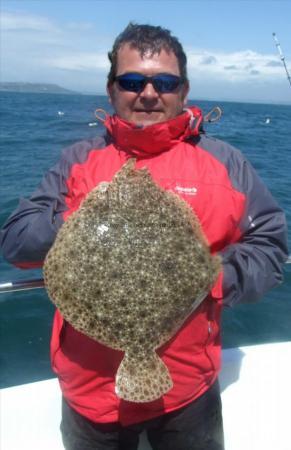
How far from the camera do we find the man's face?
8.07 feet

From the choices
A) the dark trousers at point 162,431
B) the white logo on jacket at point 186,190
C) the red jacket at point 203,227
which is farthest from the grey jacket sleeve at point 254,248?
the dark trousers at point 162,431

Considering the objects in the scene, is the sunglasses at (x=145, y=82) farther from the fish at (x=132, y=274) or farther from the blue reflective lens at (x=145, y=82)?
the fish at (x=132, y=274)

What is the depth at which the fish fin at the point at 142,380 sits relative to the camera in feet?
7.33

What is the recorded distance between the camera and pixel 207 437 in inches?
104

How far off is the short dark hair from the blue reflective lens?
133 mm

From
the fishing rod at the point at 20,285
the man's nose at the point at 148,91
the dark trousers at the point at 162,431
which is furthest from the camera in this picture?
the fishing rod at the point at 20,285

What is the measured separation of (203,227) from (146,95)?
0.79m

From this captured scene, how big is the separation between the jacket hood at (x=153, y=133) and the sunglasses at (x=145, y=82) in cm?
17

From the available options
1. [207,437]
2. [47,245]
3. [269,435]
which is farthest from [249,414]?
[47,245]

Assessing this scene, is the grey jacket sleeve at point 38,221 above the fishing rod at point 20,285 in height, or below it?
above

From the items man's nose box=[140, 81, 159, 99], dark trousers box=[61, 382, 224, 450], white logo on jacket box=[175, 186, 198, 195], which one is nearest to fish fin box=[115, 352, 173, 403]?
dark trousers box=[61, 382, 224, 450]

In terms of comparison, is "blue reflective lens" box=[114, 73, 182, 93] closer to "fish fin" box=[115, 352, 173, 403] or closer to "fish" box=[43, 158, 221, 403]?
"fish" box=[43, 158, 221, 403]

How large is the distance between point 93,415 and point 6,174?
13847mm

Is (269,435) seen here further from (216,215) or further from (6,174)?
(6,174)
